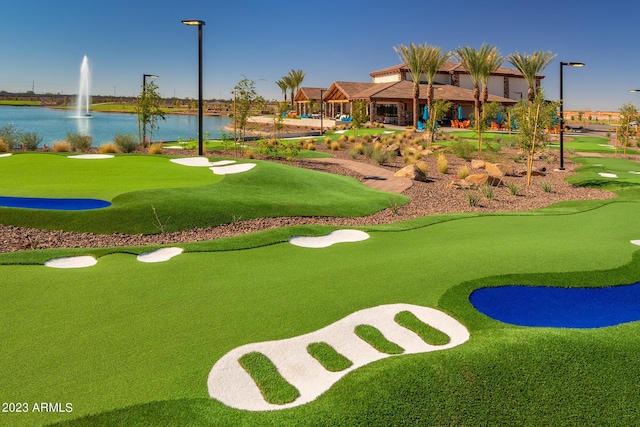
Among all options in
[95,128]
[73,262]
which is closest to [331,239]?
[73,262]

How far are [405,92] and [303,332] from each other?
51401 millimetres

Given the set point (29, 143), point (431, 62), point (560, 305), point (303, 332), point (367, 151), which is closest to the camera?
point (303, 332)

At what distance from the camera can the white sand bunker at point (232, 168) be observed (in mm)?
14703

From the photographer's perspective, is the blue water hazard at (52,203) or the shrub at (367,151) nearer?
the blue water hazard at (52,203)

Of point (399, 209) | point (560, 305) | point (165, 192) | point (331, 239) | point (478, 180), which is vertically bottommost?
point (560, 305)

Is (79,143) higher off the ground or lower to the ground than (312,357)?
higher

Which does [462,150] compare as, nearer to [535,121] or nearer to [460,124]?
[535,121]

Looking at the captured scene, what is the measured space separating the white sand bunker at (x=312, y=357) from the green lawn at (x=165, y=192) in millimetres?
6122

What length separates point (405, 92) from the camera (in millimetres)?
53406

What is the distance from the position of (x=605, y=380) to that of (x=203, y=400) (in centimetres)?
348

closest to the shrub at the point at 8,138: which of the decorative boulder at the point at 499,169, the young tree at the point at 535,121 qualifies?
the decorative boulder at the point at 499,169

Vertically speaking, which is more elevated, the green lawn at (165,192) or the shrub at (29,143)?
the shrub at (29,143)

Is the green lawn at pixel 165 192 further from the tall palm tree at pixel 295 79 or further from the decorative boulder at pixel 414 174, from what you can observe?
the tall palm tree at pixel 295 79

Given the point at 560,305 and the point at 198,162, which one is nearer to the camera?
the point at 560,305
